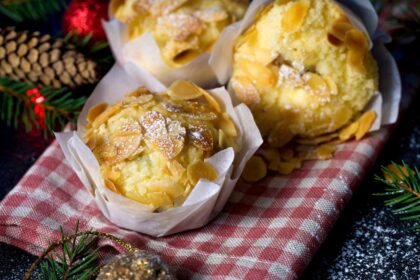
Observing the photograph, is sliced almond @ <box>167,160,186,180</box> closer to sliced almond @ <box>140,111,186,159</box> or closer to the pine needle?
sliced almond @ <box>140,111,186,159</box>

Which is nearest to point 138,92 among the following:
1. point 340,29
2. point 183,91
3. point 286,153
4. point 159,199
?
point 183,91

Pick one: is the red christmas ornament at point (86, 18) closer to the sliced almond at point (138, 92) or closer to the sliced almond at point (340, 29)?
the sliced almond at point (138, 92)

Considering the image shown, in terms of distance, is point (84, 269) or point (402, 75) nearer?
point (84, 269)

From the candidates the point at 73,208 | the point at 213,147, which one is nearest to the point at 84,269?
the point at 73,208

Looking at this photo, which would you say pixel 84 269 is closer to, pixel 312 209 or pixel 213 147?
pixel 213 147

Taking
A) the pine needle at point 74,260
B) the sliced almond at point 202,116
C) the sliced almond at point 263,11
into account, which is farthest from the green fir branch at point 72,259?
the sliced almond at point 263,11

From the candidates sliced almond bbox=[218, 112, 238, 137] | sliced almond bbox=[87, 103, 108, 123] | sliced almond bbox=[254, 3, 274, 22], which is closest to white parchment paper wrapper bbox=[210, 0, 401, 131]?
sliced almond bbox=[254, 3, 274, 22]
